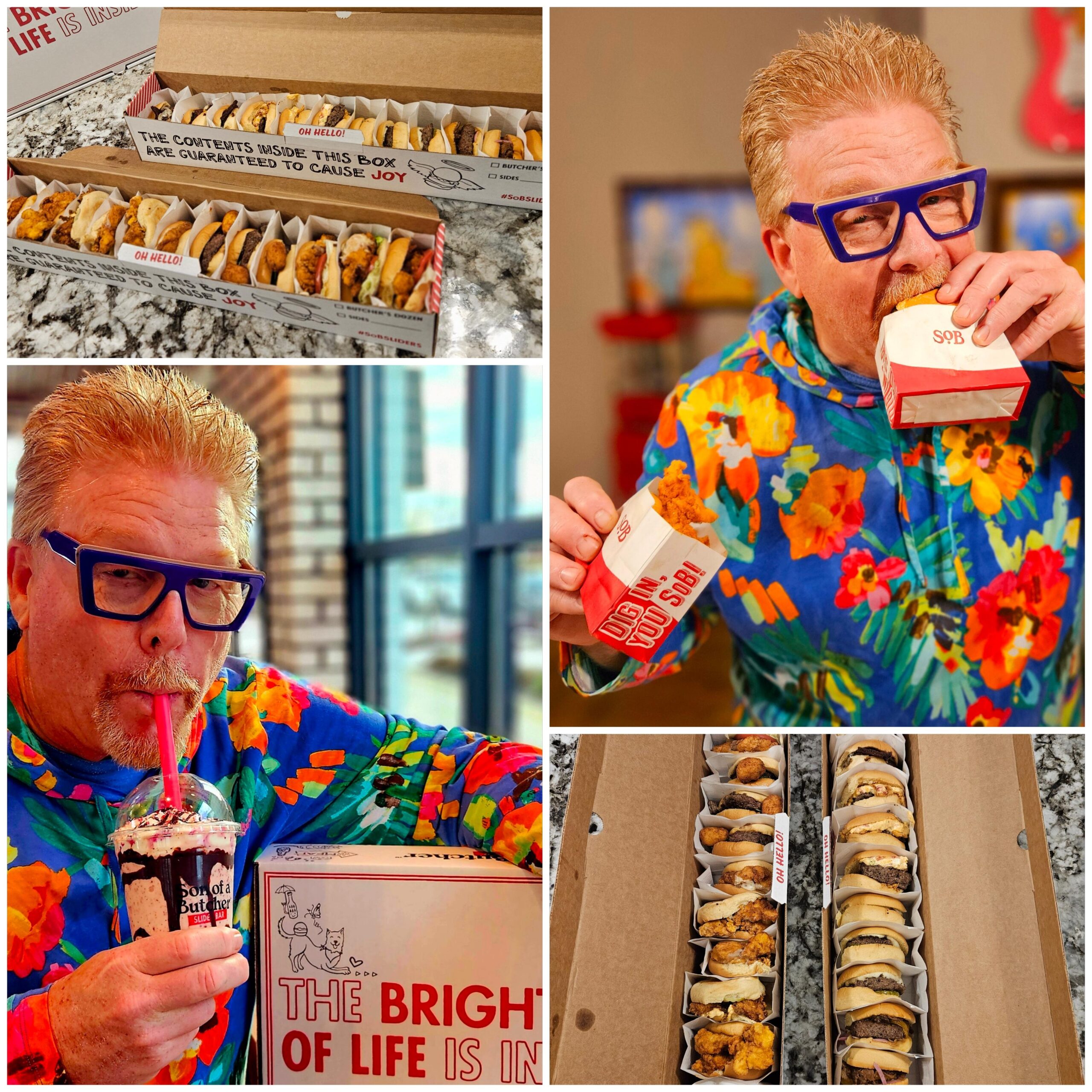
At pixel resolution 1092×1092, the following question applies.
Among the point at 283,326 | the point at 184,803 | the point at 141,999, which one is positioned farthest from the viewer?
the point at 283,326

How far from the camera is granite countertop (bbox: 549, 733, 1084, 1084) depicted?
1.35 meters

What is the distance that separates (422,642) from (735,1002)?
7.95 feet

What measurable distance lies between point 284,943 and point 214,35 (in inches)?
62.5

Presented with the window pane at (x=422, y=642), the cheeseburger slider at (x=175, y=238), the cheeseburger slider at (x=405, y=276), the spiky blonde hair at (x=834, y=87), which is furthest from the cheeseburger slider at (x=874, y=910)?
the window pane at (x=422, y=642)

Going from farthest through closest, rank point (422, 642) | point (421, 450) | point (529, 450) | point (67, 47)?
point (422, 642) < point (421, 450) < point (529, 450) < point (67, 47)

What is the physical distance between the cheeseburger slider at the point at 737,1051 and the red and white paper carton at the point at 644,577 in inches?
24.6

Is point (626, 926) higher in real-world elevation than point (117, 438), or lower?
lower

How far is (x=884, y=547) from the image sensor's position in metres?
1.40

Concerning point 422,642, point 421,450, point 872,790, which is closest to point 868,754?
point 872,790

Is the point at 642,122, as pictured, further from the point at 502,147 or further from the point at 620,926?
the point at 620,926

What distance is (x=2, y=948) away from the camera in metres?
1.25

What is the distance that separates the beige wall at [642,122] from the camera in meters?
1.94

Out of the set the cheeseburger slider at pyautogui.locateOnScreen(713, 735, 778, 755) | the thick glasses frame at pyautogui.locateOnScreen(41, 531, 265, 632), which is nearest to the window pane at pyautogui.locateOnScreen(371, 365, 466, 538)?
the cheeseburger slider at pyautogui.locateOnScreen(713, 735, 778, 755)

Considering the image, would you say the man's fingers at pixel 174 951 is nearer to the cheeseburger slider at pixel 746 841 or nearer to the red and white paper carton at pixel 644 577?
the red and white paper carton at pixel 644 577
